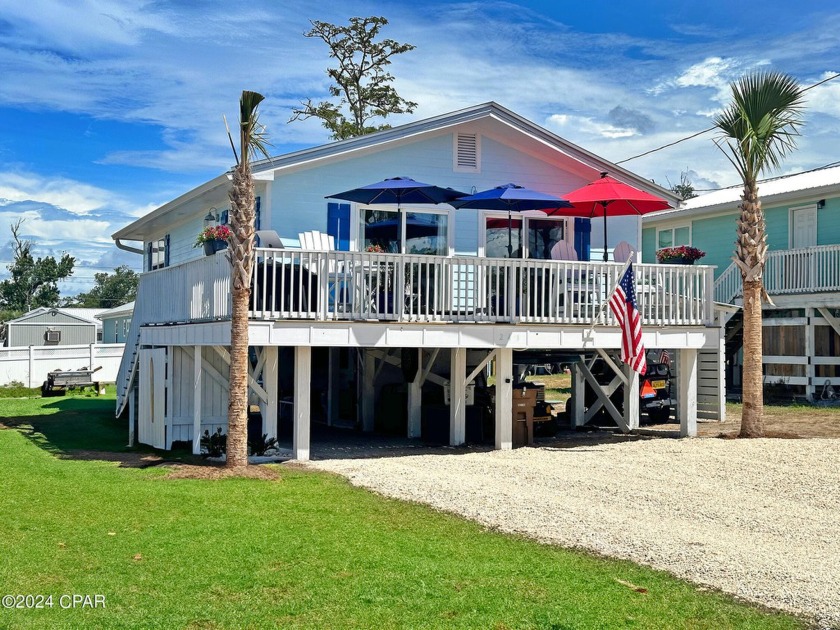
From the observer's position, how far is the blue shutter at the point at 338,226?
17250mm

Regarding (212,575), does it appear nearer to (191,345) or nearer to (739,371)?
(191,345)

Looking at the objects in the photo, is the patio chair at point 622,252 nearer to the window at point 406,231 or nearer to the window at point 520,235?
the window at point 520,235

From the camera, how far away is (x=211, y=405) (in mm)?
16609

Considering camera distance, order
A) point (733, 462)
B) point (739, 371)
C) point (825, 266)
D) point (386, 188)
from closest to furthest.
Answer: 1. point (733, 462)
2. point (386, 188)
3. point (825, 266)
4. point (739, 371)

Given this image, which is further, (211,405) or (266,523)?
(211,405)

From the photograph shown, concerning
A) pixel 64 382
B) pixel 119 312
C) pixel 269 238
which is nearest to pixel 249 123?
pixel 269 238

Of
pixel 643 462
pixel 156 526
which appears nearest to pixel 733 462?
pixel 643 462

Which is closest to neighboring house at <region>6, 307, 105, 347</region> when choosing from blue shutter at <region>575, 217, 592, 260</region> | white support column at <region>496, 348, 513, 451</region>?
blue shutter at <region>575, 217, 592, 260</region>

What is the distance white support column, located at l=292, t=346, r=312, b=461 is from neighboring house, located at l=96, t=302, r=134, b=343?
35685mm

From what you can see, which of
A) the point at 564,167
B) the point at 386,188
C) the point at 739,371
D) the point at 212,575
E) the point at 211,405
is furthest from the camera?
the point at 739,371

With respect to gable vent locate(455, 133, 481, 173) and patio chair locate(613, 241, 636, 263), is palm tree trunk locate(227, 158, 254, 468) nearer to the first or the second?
gable vent locate(455, 133, 481, 173)

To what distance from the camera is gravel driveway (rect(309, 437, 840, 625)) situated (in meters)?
8.02

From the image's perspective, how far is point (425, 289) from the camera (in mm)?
15477

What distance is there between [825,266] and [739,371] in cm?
453
